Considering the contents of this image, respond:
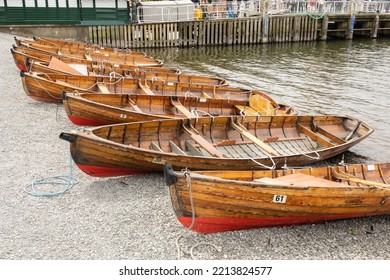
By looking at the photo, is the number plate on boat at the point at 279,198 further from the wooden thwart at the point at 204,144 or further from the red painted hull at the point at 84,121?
the red painted hull at the point at 84,121

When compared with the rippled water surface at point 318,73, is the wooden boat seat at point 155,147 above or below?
above

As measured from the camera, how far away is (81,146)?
862 centimetres

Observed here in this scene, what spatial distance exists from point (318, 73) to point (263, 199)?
67.5 feet

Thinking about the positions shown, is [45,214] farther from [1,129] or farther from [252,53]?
[252,53]

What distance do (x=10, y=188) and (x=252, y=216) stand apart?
17.4 feet

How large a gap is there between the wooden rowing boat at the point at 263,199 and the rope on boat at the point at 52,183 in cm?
312

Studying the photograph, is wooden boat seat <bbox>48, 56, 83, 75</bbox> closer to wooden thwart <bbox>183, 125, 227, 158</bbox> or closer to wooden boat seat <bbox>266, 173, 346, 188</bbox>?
wooden thwart <bbox>183, 125, 227, 158</bbox>

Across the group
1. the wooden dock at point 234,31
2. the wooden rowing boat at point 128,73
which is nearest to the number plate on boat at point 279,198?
the wooden rowing boat at point 128,73

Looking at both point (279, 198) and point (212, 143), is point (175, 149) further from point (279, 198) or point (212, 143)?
point (279, 198)

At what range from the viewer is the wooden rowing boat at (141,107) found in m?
11.6

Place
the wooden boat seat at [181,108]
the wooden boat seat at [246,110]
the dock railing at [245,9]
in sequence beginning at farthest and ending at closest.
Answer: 1. the dock railing at [245,9]
2. the wooden boat seat at [246,110]
3. the wooden boat seat at [181,108]

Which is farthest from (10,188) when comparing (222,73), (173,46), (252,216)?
(173,46)

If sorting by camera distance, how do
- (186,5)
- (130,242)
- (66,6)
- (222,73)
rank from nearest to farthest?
(130,242) < (222,73) < (66,6) < (186,5)

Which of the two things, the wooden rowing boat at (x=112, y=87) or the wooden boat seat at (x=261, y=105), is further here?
the wooden rowing boat at (x=112, y=87)
